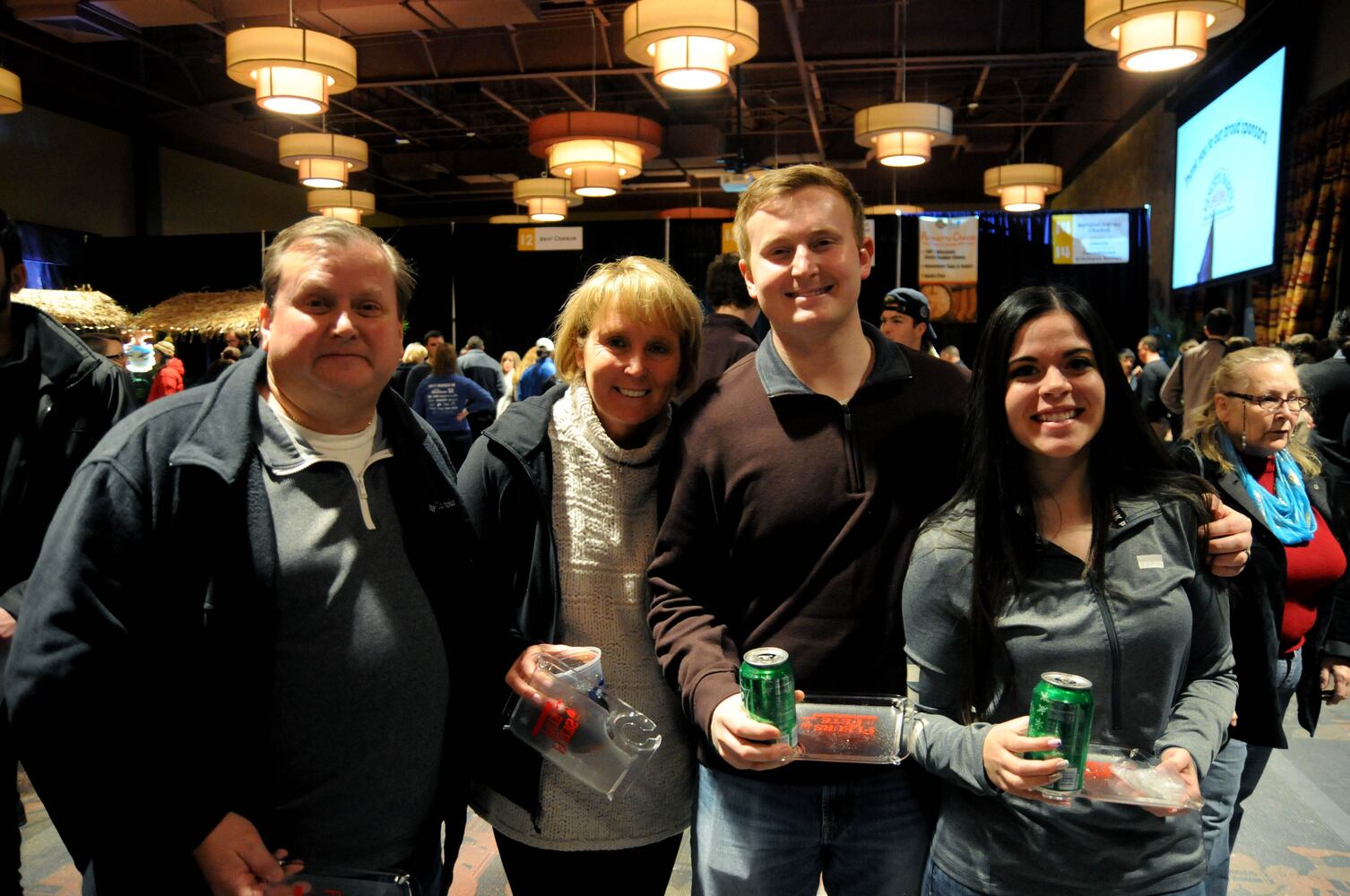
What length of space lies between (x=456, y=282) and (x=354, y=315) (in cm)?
1107

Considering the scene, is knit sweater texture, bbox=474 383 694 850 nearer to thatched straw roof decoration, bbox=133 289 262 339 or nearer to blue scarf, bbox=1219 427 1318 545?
blue scarf, bbox=1219 427 1318 545

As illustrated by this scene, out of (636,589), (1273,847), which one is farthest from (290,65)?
(1273,847)

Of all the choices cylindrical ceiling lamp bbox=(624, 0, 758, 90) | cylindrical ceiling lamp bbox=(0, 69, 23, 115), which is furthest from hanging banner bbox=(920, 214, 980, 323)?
cylindrical ceiling lamp bbox=(0, 69, 23, 115)

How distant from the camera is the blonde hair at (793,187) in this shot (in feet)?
4.98

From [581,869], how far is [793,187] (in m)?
1.17

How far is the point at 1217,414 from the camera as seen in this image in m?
2.28

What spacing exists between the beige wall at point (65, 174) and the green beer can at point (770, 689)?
12153mm

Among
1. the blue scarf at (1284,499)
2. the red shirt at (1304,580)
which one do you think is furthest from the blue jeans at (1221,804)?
the blue scarf at (1284,499)

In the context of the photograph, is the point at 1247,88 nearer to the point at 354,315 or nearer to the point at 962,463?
the point at 962,463

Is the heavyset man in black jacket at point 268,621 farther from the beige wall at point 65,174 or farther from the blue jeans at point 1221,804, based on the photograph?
the beige wall at point 65,174

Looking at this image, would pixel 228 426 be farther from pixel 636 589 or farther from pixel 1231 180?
pixel 1231 180

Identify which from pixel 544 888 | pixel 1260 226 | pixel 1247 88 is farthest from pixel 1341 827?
pixel 1247 88

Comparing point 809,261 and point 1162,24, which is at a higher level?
point 1162,24

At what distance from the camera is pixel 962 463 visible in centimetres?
146
